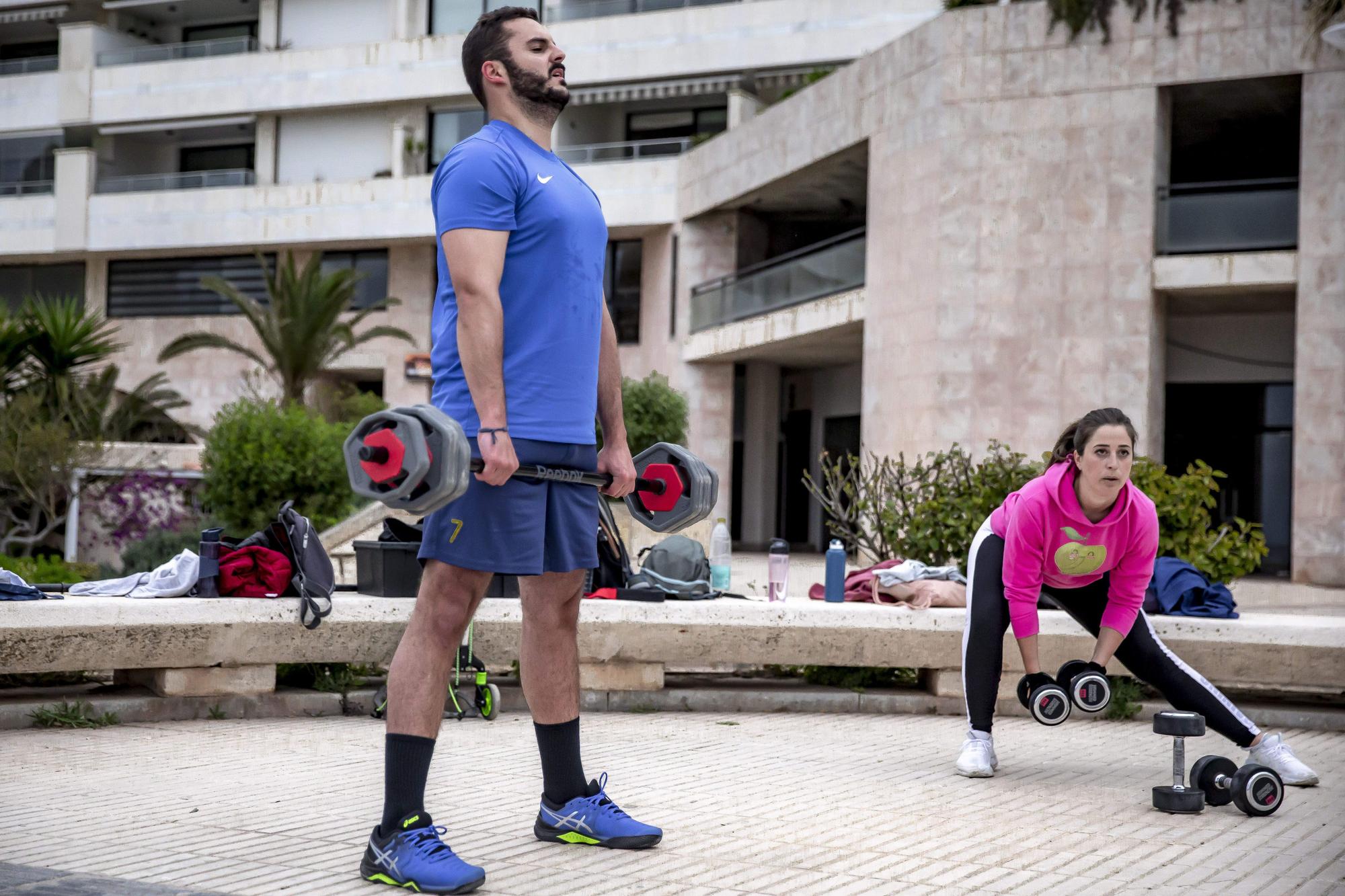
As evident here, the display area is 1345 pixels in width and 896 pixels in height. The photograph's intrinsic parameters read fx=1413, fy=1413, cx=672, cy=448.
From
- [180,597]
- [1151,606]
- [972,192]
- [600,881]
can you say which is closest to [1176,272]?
[972,192]


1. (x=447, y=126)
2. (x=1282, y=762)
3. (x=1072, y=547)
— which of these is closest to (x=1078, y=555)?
(x=1072, y=547)

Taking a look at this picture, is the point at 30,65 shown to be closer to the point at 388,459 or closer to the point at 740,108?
the point at 740,108

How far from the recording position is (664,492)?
4.41 m

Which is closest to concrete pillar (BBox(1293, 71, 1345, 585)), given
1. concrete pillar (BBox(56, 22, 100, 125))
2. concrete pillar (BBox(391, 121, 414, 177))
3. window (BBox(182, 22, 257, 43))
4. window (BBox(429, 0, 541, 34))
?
window (BBox(429, 0, 541, 34))

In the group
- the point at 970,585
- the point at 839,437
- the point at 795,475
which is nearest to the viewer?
the point at 970,585

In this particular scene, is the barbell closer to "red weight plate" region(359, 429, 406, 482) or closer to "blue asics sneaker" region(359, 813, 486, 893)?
"red weight plate" region(359, 429, 406, 482)

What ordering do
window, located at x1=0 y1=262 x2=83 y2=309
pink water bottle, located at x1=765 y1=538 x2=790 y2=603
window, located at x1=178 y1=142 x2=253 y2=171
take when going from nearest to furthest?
1. pink water bottle, located at x1=765 y1=538 x2=790 y2=603
2. window, located at x1=178 y1=142 x2=253 y2=171
3. window, located at x1=0 y1=262 x2=83 y2=309

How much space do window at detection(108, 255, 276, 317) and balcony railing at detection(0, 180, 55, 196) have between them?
258 cm

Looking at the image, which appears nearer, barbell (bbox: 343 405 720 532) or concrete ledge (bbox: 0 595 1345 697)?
barbell (bbox: 343 405 720 532)

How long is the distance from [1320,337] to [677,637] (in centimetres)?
1513

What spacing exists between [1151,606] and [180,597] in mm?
4896

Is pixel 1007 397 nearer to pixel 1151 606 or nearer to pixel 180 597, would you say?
pixel 1151 606

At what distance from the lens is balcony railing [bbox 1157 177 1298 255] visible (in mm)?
19969

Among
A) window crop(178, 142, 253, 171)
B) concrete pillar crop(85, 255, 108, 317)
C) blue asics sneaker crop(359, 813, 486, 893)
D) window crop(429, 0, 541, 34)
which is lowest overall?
blue asics sneaker crop(359, 813, 486, 893)
